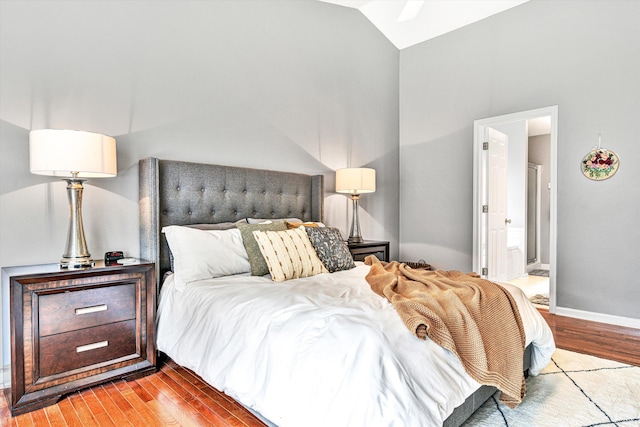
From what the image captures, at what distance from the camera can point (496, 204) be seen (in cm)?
480

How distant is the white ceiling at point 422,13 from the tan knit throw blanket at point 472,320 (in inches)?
138

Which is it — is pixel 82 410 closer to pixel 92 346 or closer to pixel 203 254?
pixel 92 346

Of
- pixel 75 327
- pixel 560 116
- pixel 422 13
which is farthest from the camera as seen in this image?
pixel 422 13

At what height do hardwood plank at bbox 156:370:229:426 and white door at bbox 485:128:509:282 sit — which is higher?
white door at bbox 485:128:509:282

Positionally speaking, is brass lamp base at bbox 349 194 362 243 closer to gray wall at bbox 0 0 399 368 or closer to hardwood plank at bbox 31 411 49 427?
gray wall at bbox 0 0 399 368

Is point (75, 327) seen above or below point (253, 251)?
below

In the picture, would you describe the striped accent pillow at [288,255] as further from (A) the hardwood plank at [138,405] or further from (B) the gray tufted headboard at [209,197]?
(A) the hardwood plank at [138,405]

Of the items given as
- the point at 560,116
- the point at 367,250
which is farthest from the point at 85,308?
the point at 560,116

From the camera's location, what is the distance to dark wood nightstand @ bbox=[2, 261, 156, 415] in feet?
6.28

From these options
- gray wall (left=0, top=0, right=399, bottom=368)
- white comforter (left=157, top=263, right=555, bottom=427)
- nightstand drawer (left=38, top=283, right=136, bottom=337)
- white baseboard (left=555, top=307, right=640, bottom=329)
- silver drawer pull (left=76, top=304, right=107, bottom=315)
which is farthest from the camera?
white baseboard (left=555, top=307, right=640, bottom=329)

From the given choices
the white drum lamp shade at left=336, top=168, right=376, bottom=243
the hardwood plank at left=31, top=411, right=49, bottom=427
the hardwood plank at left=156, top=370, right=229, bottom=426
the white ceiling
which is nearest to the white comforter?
the hardwood plank at left=156, top=370, right=229, bottom=426

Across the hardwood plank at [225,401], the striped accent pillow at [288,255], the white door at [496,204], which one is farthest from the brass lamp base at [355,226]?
the hardwood plank at [225,401]

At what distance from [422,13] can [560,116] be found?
200cm

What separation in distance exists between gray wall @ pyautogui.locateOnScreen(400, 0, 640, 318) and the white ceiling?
109 millimetres
